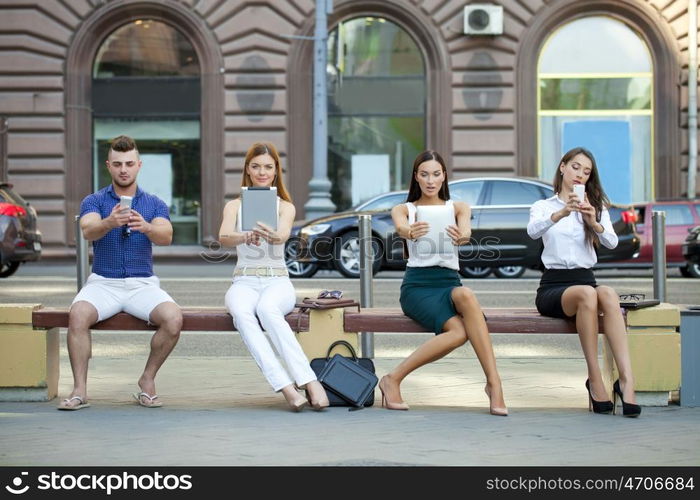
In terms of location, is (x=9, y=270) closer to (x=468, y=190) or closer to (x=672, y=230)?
(x=468, y=190)

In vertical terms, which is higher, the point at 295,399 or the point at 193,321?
the point at 193,321

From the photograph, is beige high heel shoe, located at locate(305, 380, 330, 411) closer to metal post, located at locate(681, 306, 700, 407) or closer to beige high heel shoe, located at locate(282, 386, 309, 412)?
beige high heel shoe, located at locate(282, 386, 309, 412)

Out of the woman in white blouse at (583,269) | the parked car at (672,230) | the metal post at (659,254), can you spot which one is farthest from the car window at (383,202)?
the woman in white blouse at (583,269)

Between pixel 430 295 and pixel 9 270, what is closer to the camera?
pixel 430 295

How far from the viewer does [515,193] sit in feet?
62.0

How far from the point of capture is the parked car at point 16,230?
18.6 metres

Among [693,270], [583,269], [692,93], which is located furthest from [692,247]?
[583,269]

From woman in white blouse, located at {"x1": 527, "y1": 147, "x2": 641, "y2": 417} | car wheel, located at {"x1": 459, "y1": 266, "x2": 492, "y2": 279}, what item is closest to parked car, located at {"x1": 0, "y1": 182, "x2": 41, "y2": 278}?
car wheel, located at {"x1": 459, "y1": 266, "x2": 492, "y2": 279}

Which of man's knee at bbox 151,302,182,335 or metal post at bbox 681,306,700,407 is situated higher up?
man's knee at bbox 151,302,182,335

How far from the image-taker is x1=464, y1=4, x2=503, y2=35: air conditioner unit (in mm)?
25094

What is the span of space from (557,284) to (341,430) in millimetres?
1733

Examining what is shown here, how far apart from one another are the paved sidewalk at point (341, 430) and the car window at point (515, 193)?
10418 millimetres

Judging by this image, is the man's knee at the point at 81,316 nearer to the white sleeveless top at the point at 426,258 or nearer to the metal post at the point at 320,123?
the white sleeveless top at the point at 426,258

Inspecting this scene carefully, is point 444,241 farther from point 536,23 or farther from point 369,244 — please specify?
point 536,23
